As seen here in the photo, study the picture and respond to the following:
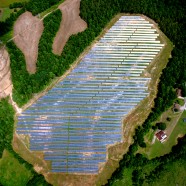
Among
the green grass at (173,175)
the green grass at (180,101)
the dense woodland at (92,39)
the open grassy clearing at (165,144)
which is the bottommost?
the green grass at (173,175)

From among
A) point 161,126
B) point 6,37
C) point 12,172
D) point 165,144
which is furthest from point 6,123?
point 165,144

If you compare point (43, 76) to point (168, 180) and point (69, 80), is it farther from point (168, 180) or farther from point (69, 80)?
point (168, 180)

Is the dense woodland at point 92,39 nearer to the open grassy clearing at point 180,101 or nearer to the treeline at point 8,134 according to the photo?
the treeline at point 8,134

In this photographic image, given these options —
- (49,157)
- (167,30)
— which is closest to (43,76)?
(49,157)

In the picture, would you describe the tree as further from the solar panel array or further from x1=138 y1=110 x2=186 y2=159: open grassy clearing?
the solar panel array

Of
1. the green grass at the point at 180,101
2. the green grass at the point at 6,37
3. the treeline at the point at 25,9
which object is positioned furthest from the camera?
the treeline at the point at 25,9

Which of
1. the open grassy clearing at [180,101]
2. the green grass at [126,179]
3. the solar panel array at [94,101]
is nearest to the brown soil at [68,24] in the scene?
the solar panel array at [94,101]
